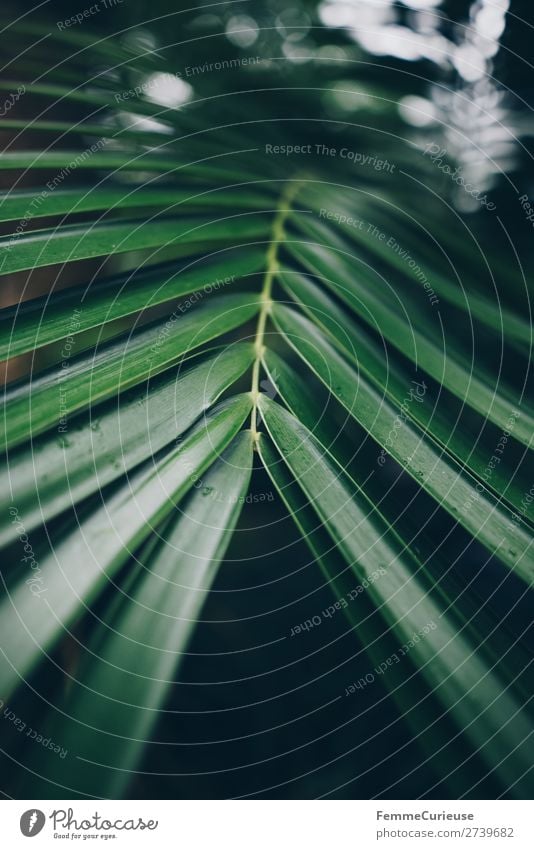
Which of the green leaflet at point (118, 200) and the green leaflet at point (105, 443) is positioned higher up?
the green leaflet at point (118, 200)

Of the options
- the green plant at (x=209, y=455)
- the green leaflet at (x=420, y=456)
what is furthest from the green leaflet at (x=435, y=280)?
the green leaflet at (x=420, y=456)

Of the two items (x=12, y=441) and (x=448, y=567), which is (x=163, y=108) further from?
(x=448, y=567)

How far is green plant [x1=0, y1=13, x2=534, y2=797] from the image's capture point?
0.34m

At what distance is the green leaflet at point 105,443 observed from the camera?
13.4 inches

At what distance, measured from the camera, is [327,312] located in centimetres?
43

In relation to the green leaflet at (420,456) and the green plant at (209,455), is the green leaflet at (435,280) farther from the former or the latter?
the green leaflet at (420,456)

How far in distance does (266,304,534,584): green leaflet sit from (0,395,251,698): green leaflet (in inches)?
2.8

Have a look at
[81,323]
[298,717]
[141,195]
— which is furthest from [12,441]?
[298,717]

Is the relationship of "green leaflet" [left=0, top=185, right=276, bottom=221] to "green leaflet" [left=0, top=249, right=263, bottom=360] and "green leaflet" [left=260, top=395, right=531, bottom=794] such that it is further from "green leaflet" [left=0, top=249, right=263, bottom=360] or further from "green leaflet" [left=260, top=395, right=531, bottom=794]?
"green leaflet" [left=260, top=395, right=531, bottom=794]

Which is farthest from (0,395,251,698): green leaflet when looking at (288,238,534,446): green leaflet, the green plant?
(288,238,534,446): green leaflet

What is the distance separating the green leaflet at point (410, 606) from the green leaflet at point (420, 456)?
0.04 m

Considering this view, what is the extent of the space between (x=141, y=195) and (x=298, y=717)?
1.60 feet

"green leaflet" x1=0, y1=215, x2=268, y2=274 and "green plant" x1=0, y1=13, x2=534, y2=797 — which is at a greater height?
"green leaflet" x1=0, y1=215, x2=268, y2=274

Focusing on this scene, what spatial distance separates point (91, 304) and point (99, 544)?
15 centimetres
